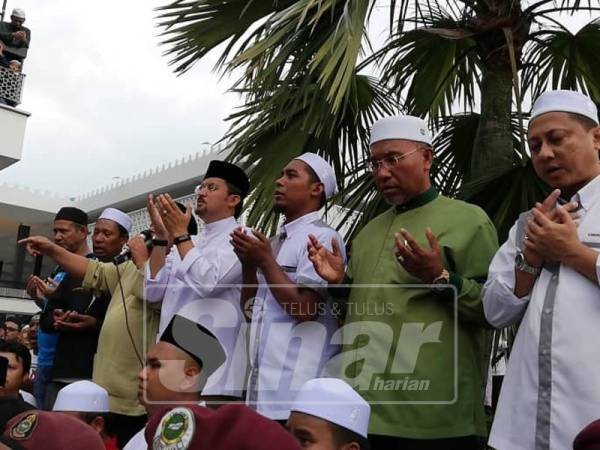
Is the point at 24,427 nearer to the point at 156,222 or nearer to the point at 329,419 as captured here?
the point at 329,419

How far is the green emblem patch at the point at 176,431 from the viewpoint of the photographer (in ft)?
4.28

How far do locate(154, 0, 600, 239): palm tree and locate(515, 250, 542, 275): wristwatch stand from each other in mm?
1269

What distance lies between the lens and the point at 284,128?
4.33 meters

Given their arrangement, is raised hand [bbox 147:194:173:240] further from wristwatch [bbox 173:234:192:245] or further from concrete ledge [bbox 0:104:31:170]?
concrete ledge [bbox 0:104:31:170]

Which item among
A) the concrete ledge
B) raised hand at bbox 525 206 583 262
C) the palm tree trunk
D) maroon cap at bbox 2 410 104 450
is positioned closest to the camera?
maroon cap at bbox 2 410 104 450

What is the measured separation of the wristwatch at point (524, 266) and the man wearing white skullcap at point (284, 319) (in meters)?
0.75

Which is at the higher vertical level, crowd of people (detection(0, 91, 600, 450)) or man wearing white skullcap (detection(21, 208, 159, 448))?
crowd of people (detection(0, 91, 600, 450))

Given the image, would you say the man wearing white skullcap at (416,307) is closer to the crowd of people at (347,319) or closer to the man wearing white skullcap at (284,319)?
the crowd of people at (347,319)

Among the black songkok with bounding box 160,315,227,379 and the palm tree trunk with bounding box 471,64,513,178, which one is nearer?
the black songkok with bounding box 160,315,227,379

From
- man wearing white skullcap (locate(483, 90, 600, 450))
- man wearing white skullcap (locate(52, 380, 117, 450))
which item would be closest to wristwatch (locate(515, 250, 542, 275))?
man wearing white skullcap (locate(483, 90, 600, 450))

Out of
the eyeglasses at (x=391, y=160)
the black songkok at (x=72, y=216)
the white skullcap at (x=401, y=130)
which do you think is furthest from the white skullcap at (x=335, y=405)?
the black songkok at (x=72, y=216)

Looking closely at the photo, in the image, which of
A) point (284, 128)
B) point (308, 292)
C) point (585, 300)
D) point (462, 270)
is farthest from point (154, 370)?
point (284, 128)

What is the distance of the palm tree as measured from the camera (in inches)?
143

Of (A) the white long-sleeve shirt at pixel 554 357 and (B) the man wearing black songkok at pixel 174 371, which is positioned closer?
(A) the white long-sleeve shirt at pixel 554 357
